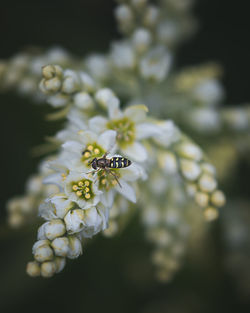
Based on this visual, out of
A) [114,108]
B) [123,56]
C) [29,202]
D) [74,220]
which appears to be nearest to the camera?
[74,220]

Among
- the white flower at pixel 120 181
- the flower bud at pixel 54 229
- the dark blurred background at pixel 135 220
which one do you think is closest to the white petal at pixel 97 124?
the white flower at pixel 120 181

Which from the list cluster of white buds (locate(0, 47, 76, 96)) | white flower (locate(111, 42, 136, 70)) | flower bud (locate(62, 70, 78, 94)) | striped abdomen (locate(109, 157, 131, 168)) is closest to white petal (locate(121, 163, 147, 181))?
striped abdomen (locate(109, 157, 131, 168))

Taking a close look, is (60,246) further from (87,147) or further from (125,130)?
(125,130)

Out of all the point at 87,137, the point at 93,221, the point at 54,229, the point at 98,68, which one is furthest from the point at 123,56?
the point at 54,229

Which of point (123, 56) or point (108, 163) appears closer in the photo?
point (108, 163)

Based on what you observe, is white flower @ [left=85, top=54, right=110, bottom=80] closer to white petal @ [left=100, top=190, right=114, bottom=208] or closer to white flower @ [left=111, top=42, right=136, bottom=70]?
white flower @ [left=111, top=42, right=136, bottom=70]

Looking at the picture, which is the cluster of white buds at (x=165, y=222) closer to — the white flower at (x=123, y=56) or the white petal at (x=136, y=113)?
the white petal at (x=136, y=113)
